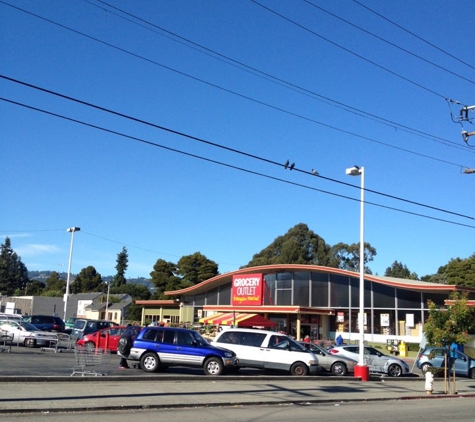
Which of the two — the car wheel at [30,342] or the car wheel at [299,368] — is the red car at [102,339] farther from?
the car wheel at [299,368]

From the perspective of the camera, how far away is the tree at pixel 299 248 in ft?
301

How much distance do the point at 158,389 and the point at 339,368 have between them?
12.2m

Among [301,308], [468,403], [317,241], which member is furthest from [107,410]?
[317,241]

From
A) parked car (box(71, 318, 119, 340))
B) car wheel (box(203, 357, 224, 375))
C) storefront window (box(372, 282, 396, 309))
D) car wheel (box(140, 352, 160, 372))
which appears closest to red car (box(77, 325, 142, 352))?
parked car (box(71, 318, 119, 340))

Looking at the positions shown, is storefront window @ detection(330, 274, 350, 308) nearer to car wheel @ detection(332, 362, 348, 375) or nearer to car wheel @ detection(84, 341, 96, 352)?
car wheel @ detection(332, 362, 348, 375)

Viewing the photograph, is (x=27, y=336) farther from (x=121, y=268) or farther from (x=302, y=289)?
(x=121, y=268)

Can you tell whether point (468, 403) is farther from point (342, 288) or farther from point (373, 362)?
point (342, 288)

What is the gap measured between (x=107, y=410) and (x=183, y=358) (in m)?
8.46

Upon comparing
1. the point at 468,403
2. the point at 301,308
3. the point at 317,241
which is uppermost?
the point at 317,241

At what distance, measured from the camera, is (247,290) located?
5184 cm

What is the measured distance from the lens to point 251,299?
5125cm

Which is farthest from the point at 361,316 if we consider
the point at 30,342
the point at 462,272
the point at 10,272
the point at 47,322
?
the point at 10,272

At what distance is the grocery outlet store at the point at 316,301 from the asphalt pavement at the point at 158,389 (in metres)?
18.0

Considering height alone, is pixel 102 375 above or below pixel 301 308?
below
